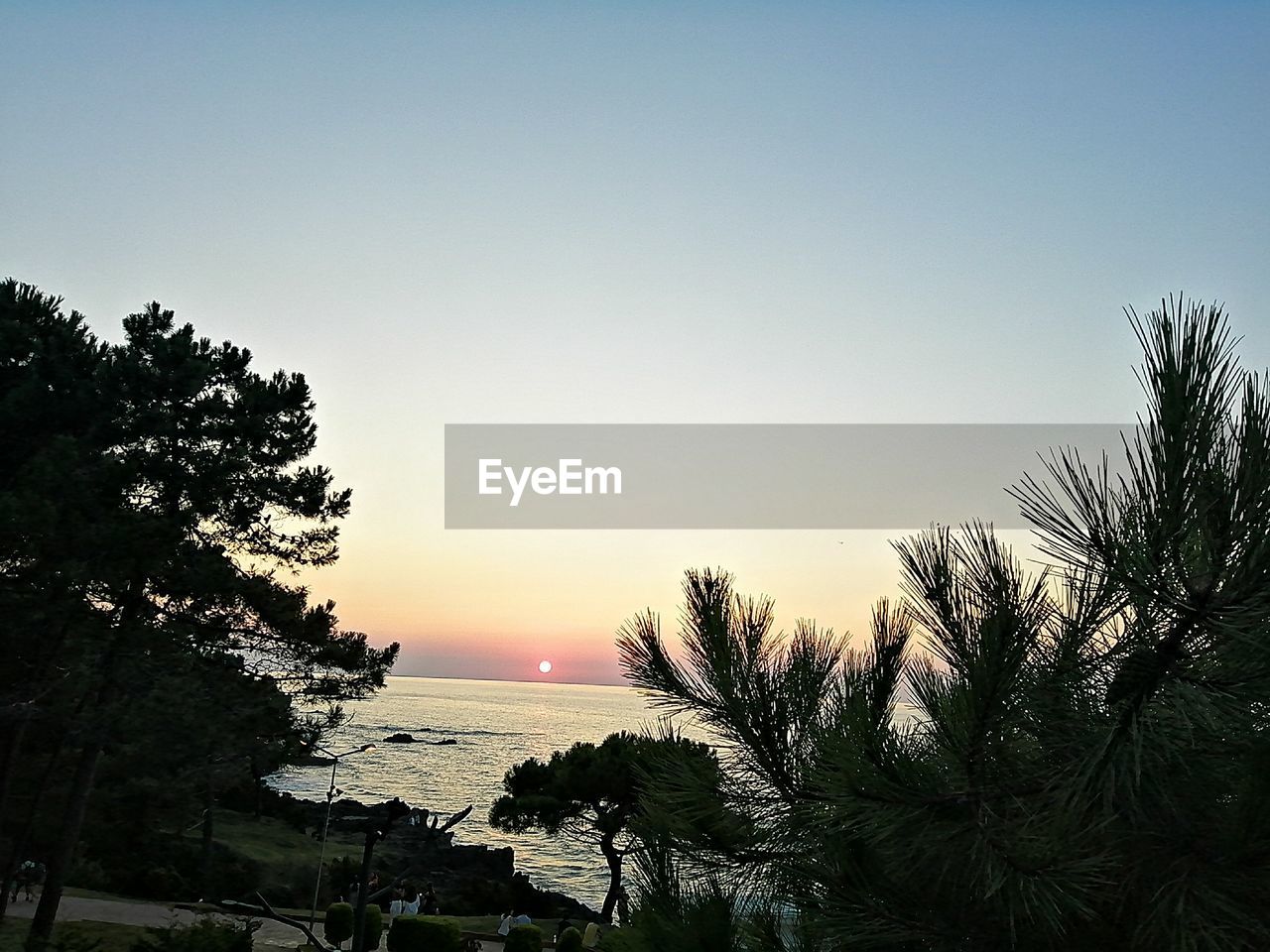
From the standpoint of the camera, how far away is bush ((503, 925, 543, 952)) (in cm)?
1773

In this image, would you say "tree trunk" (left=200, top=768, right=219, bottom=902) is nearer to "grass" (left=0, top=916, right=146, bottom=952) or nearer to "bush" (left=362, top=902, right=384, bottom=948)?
"grass" (left=0, top=916, right=146, bottom=952)

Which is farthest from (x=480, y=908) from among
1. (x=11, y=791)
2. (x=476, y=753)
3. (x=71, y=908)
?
(x=476, y=753)

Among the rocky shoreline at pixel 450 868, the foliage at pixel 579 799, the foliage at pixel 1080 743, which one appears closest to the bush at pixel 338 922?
the rocky shoreline at pixel 450 868

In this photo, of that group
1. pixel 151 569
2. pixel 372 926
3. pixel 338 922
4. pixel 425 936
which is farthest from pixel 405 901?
pixel 151 569

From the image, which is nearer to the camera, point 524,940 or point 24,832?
point 24,832

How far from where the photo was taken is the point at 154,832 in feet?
98.7

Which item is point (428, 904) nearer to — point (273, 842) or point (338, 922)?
point (338, 922)

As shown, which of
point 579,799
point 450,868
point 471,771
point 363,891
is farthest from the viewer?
point 471,771

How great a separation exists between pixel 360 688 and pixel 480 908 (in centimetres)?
1764

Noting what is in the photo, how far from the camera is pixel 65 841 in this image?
15.4 metres

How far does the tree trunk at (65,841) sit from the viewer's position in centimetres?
1513

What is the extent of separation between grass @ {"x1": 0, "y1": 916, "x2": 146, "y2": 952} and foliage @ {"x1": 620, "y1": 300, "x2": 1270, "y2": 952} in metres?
15.5

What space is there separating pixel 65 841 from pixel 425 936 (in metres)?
6.25

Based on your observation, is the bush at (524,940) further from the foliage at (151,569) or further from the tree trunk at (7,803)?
the tree trunk at (7,803)
